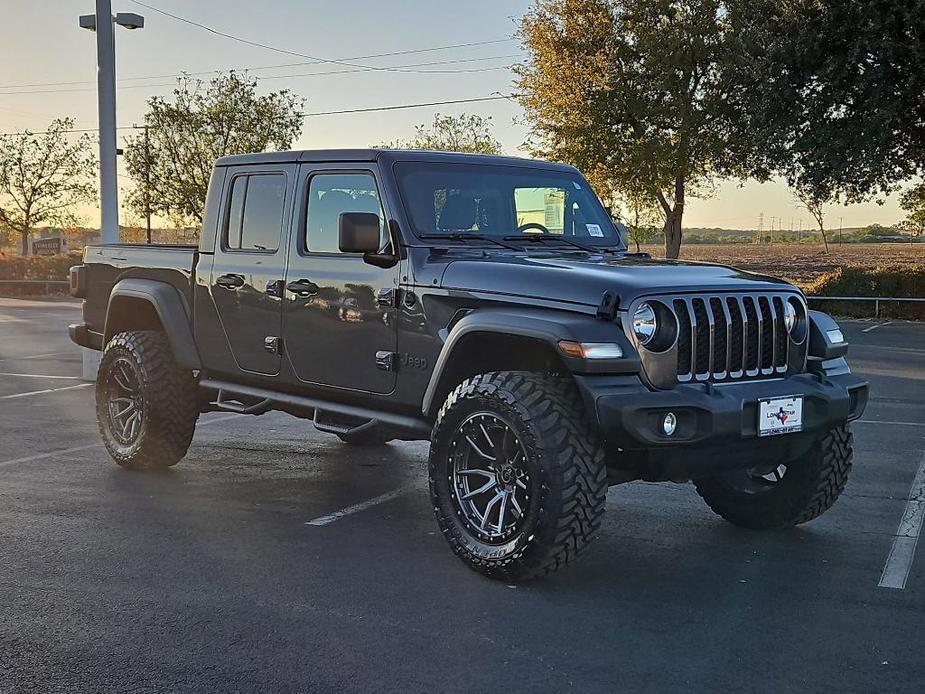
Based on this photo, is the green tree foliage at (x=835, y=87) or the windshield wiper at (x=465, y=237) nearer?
the windshield wiper at (x=465, y=237)

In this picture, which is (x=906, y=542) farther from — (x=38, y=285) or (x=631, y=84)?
(x=38, y=285)

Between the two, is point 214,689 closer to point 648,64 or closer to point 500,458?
point 500,458

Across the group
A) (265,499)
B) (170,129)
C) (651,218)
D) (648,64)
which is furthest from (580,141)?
(265,499)

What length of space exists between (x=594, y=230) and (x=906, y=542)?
2.52 metres

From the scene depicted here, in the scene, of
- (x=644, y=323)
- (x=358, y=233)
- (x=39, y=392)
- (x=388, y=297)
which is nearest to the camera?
(x=644, y=323)

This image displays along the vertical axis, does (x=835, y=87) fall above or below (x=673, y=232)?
above

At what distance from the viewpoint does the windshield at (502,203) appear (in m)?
6.35

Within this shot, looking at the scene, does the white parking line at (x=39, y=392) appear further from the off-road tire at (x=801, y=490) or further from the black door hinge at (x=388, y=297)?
the off-road tire at (x=801, y=490)

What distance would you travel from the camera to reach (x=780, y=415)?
5.35 metres

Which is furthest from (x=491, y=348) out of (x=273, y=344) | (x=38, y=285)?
(x=38, y=285)

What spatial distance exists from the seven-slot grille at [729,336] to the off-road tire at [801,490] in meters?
0.66

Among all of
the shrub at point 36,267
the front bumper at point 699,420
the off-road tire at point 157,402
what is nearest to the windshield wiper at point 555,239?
the front bumper at point 699,420

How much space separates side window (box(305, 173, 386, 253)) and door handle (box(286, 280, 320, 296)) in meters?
0.21

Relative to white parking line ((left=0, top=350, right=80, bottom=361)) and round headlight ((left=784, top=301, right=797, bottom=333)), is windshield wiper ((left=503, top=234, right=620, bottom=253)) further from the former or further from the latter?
white parking line ((left=0, top=350, right=80, bottom=361))
